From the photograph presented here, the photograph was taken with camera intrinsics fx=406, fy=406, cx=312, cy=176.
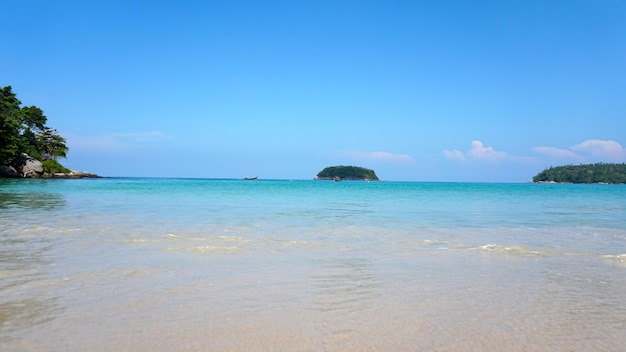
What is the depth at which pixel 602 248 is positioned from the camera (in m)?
8.84

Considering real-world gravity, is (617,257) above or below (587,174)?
below

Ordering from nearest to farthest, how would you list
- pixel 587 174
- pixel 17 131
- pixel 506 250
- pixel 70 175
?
1. pixel 506 250
2. pixel 17 131
3. pixel 70 175
4. pixel 587 174

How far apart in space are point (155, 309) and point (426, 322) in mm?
2762

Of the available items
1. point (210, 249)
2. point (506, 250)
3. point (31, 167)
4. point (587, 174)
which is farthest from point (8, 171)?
point (587, 174)

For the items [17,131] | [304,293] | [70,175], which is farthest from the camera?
[70,175]

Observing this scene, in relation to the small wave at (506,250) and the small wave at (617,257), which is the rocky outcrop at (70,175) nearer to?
the small wave at (506,250)

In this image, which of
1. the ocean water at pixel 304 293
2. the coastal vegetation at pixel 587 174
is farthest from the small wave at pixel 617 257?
the coastal vegetation at pixel 587 174

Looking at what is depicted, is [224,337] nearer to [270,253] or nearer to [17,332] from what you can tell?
[17,332]

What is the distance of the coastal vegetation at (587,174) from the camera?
157625 millimetres

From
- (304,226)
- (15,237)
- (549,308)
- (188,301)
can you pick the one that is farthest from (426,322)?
(15,237)

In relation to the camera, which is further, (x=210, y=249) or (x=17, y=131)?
(x=17, y=131)

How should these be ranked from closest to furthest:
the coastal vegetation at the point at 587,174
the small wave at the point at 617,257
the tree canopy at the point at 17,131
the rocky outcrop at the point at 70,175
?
the small wave at the point at 617,257, the tree canopy at the point at 17,131, the rocky outcrop at the point at 70,175, the coastal vegetation at the point at 587,174

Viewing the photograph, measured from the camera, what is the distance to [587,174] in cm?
16238

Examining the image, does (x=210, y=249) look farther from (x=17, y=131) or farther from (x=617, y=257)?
(x=17, y=131)
